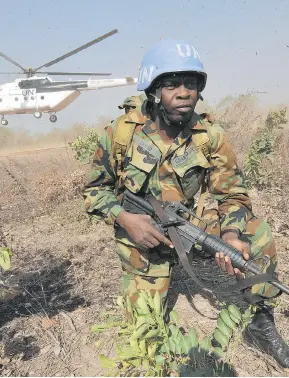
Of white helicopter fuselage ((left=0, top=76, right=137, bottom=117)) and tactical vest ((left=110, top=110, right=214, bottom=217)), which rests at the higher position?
tactical vest ((left=110, top=110, right=214, bottom=217))

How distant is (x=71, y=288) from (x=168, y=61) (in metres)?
2.17

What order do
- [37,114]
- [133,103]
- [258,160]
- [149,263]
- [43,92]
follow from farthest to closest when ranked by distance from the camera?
[37,114], [43,92], [258,160], [133,103], [149,263]

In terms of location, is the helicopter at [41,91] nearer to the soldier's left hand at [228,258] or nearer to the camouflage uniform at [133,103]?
the camouflage uniform at [133,103]

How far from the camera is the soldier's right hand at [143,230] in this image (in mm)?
2422

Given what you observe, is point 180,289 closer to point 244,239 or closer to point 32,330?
point 244,239

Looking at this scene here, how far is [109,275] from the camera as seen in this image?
3705mm

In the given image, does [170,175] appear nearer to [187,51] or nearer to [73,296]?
[187,51]

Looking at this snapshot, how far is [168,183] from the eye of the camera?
2777mm

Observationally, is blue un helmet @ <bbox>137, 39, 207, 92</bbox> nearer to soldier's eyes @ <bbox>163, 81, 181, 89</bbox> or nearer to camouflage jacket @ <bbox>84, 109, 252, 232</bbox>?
soldier's eyes @ <bbox>163, 81, 181, 89</bbox>

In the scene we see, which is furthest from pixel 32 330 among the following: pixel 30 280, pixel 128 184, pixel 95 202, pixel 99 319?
pixel 128 184

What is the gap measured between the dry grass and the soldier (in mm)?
399

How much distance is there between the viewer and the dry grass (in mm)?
2609

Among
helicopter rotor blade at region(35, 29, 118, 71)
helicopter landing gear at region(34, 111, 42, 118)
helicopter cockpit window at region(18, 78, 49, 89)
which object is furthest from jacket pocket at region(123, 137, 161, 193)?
helicopter landing gear at region(34, 111, 42, 118)

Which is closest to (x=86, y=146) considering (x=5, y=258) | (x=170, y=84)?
(x=170, y=84)
